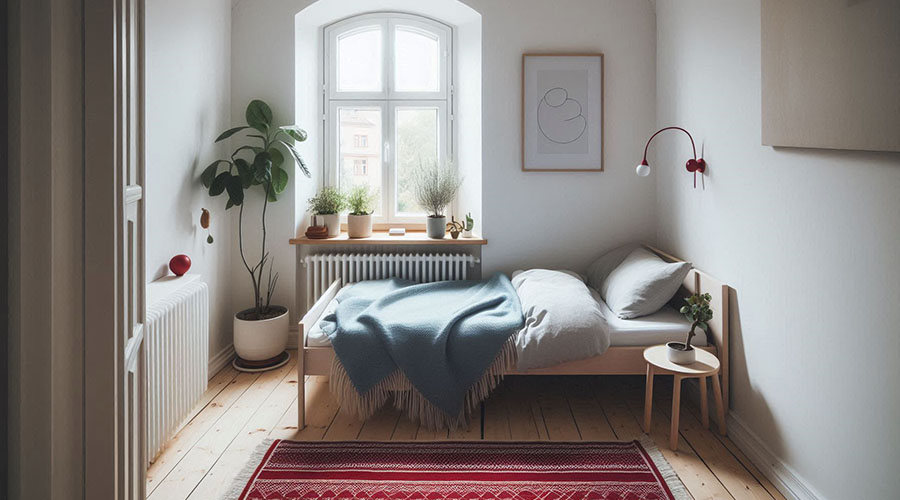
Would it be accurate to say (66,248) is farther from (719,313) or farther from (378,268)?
(378,268)

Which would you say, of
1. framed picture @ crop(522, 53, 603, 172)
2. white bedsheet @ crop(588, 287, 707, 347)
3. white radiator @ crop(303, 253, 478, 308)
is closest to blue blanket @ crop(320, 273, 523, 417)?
white bedsheet @ crop(588, 287, 707, 347)

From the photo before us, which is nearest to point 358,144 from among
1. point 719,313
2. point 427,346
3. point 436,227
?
point 436,227

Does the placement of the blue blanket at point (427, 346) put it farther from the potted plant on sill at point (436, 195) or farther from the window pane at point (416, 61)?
the window pane at point (416, 61)

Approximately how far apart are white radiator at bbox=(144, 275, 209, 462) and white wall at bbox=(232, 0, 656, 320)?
1.12 metres

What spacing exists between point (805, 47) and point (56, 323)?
2.31 meters

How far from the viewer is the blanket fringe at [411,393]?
2951 millimetres

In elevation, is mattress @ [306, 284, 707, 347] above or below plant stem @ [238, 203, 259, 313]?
below

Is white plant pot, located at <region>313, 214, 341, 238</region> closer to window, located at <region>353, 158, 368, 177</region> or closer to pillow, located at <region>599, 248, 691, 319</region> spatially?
window, located at <region>353, 158, 368, 177</region>

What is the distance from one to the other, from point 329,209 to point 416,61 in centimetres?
123

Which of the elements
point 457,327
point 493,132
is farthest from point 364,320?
point 493,132

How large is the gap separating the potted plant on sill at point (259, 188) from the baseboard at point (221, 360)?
0.09 metres

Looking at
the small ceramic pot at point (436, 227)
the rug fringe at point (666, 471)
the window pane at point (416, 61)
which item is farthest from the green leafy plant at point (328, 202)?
the rug fringe at point (666, 471)

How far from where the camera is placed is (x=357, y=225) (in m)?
4.12

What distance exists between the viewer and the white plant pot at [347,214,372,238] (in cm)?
412
